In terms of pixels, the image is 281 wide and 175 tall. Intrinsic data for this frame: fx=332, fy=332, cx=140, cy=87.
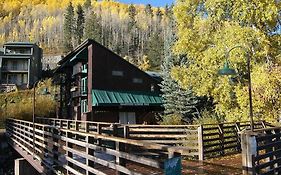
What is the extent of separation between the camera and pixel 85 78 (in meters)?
32.9

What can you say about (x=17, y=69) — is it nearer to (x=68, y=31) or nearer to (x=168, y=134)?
(x=68, y=31)

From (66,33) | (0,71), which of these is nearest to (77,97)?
(0,71)

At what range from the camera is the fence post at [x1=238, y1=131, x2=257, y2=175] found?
6544mm

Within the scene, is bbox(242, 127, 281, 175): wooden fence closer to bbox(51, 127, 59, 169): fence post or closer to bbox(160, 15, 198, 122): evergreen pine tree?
bbox(51, 127, 59, 169): fence post

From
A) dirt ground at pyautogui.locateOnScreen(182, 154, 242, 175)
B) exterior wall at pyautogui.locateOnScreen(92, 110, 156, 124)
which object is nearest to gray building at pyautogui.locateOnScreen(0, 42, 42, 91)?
Result: exterior wall at pyautogui.locateOnScreen(92, 110, 156, 124)

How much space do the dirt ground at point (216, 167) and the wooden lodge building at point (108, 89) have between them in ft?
63.4

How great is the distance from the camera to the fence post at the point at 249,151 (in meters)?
6.54

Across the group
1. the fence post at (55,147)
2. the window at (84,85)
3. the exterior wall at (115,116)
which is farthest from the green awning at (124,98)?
the fence post at (55,147)

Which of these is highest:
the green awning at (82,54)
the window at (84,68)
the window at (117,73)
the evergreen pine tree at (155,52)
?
the evergreen pine tree at (155,52)

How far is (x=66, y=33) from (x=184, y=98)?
7808 cm

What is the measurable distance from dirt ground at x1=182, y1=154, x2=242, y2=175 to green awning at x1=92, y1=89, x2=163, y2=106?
760 inches

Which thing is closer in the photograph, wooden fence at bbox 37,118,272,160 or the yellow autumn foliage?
wooden fence at bbox 37,118,272,160

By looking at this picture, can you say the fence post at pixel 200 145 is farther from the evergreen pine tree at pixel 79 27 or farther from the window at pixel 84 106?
the evergreen pine tree at pixel 79 27

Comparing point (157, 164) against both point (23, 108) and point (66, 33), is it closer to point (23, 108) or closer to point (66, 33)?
point (23, 108)
